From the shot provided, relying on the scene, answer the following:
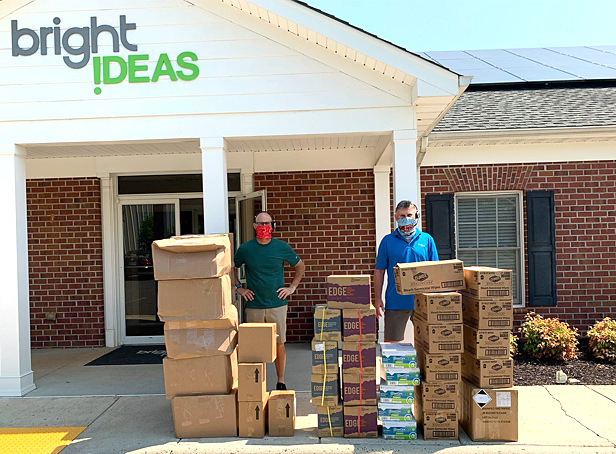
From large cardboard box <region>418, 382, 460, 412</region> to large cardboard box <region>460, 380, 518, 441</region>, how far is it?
15 centimetres

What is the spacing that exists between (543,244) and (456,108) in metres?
2.56

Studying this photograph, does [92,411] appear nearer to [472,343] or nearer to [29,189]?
[472,343]

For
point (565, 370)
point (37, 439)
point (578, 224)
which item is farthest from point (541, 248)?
point (37, 439)

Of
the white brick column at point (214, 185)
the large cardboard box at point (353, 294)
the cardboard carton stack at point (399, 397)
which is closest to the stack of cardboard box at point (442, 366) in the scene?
the cardboard carton stack at point (399, 397)

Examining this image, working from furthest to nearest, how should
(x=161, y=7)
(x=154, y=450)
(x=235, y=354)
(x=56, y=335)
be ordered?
(x=56, y=335) → (x=161, y=7) → (x=235, y=354) → (x=154, y=450)

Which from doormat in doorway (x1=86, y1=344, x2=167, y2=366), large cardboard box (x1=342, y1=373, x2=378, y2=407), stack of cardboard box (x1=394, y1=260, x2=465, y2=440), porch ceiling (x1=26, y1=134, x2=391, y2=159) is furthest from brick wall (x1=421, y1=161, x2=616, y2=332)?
doormat in doorway (x1=86, y1=344, x2=167, y2=366)

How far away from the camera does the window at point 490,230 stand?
8.27m

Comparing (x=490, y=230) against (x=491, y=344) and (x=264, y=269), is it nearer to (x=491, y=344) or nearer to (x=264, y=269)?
(x=491, y=344)

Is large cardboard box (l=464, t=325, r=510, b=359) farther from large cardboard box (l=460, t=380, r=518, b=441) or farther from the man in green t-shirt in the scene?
the man in green t-shirt

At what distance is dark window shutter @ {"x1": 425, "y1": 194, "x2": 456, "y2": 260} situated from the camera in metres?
8.11

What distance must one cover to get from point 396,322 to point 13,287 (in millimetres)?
4062

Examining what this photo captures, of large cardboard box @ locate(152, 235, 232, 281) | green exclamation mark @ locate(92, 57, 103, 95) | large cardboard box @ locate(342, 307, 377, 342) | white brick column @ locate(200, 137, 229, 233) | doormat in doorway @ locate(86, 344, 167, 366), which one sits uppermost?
green exclamation mark @ locate(92, 57, 103, 95)

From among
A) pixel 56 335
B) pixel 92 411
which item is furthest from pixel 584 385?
pixel 56 335

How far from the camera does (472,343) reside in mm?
4613
